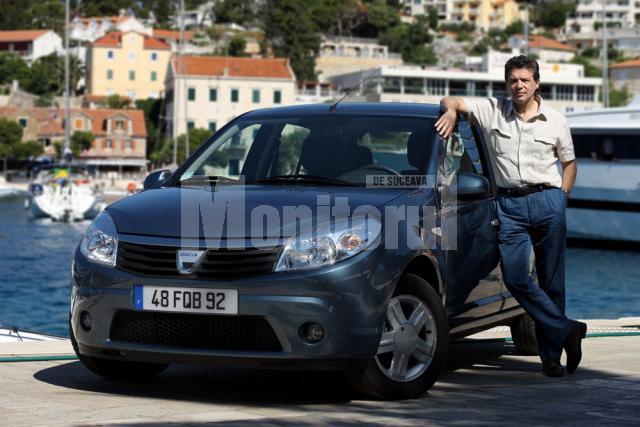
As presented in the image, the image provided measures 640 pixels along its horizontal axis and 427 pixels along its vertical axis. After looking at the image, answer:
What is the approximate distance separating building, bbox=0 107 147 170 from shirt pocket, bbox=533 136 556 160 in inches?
4720

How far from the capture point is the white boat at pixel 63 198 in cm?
6738

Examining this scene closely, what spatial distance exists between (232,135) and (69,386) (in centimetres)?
184

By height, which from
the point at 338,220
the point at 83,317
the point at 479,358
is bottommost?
the point at 479,358

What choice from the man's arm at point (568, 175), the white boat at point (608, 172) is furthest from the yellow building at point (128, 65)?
the man's arm at point (568, 175)

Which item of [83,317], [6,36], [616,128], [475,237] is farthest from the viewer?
[6,36]

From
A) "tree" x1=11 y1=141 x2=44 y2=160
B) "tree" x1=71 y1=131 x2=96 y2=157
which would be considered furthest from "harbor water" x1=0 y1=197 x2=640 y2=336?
"tree" x1=11 y1=141 x2=44 y2=160

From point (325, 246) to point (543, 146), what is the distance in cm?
190

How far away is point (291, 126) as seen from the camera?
800cm

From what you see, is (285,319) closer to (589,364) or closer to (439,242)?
(439,242)

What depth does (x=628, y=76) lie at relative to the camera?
7042 inches

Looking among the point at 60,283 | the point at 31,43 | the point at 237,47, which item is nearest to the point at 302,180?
the point at 60,283

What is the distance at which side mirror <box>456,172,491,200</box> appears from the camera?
24.1 ft

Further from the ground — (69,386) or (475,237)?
(475,237)

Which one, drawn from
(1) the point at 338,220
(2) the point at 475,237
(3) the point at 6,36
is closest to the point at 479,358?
(2) the point at 475,237
